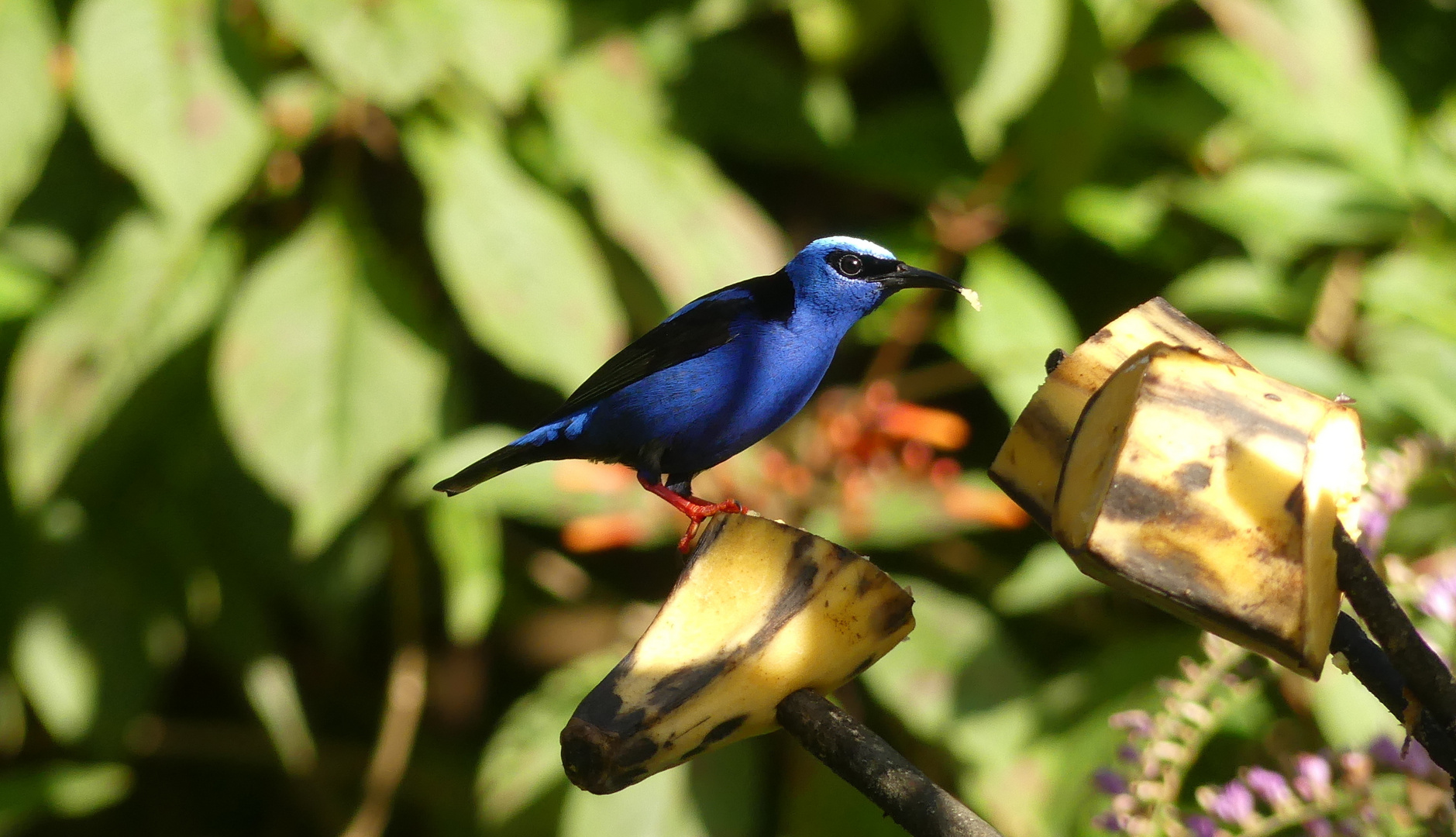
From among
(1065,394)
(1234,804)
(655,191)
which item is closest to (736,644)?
(1065,394)

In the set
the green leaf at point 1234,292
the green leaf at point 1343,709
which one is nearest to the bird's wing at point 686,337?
the green leaf at point 1343,709

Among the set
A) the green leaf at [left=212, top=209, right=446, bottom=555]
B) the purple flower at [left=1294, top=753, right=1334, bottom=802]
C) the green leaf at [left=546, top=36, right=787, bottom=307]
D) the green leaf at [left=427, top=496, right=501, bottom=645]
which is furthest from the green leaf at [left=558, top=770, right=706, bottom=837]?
the purple flower at [left=1294, top=753, right=1334, bottom=802]

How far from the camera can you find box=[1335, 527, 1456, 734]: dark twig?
0.78 metres

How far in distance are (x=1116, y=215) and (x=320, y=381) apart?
1.59 m

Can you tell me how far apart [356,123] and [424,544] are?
91 centimetres

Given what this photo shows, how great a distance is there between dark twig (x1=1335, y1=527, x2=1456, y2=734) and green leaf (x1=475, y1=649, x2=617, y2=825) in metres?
1.68

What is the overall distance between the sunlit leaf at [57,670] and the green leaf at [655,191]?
1.36m

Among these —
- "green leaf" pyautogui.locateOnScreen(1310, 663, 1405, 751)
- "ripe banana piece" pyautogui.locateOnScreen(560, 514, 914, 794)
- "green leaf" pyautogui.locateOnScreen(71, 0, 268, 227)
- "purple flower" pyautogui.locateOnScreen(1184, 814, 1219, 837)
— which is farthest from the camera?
"green leaf" pyautogui.locateOnScreen(71, 0, 268, 227)

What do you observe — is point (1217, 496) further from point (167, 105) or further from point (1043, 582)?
point (167, 105)

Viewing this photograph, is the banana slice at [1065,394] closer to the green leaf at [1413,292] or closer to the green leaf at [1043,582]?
the green leaf at [1043,582]

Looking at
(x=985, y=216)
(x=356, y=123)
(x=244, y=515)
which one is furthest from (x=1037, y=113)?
(x=244, y=515)

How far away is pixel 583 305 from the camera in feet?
7.91

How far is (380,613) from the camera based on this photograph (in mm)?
3494

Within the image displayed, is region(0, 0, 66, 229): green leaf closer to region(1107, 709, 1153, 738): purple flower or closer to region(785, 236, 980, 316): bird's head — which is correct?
region(785, 236, 980, 316): bird's head
